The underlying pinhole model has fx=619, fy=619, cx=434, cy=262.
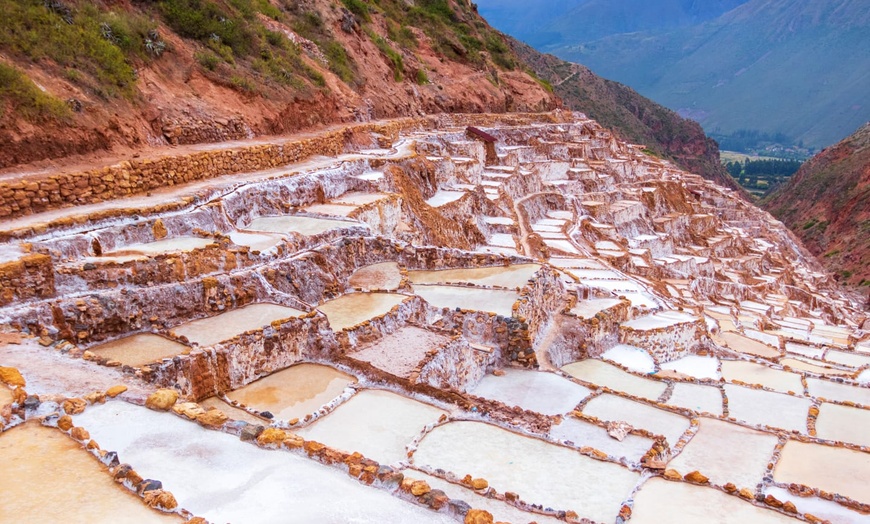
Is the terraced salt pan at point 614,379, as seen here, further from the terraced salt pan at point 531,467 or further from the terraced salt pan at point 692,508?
the terraced salt pan at point 692,508

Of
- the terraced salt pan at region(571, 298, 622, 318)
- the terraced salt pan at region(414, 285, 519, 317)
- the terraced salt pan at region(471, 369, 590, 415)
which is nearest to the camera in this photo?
the terraced salt pan at region(471, 369, 590, 415)

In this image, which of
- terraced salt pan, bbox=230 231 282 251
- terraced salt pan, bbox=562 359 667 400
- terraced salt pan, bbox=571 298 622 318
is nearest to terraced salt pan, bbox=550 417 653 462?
terraced salt pan, bbox=562 359 667 400

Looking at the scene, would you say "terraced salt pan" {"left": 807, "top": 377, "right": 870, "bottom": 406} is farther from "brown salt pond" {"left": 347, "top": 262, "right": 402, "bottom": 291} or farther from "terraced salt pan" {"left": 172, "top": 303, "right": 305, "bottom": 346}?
"terraced salt pan" {"left": 172, "top": 303, "right": 305, "bottom": 346}

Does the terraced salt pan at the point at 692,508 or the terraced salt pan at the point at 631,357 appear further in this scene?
the terraced salt pan at the point at 631,357

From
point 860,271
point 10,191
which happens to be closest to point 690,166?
point 860,271

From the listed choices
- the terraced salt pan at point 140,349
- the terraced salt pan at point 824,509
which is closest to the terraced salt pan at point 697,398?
the terraced salt pan at point 824,509

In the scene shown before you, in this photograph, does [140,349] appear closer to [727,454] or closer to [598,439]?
[598,439]

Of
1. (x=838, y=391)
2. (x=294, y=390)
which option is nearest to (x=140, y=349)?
(x=294, y=390)
